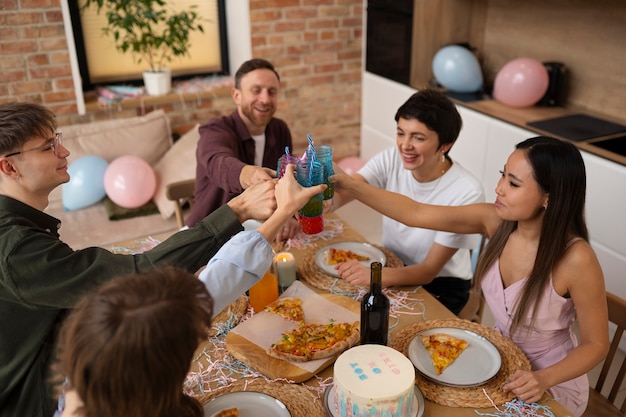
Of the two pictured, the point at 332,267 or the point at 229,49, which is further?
the point at 229,49

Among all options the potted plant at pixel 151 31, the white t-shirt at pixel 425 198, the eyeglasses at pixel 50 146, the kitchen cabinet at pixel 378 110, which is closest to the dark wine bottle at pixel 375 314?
the white t-shirt at pixel 425 198

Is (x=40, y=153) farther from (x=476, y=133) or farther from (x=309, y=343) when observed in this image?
(x=476, y=133)

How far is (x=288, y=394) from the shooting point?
1354 mm

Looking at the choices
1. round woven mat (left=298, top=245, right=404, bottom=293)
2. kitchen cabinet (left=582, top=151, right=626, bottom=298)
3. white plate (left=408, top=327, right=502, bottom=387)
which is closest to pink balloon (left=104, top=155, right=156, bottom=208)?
round woven mat (left=298, top=245, right=404, bottom=293)

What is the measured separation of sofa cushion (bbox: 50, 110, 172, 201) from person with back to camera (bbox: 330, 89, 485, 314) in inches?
78.1

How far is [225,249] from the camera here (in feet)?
4.40

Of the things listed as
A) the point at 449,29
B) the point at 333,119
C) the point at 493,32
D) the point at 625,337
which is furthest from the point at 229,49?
the point at 625,337

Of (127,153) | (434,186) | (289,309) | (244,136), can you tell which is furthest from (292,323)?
(127,153)

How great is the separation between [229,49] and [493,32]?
199 centimetres

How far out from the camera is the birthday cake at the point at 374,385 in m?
1.21

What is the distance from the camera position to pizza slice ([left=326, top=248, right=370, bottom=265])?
76.8 inches

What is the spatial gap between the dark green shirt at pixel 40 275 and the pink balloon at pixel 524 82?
2.68 m

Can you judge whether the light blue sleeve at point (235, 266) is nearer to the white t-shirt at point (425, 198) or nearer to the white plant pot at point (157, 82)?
the white t-shirt at point (425, 198)

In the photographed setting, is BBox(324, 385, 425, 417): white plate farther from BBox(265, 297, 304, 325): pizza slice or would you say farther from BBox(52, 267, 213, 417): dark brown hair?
BBox(52, 267, 213, 417): dark brown hair
